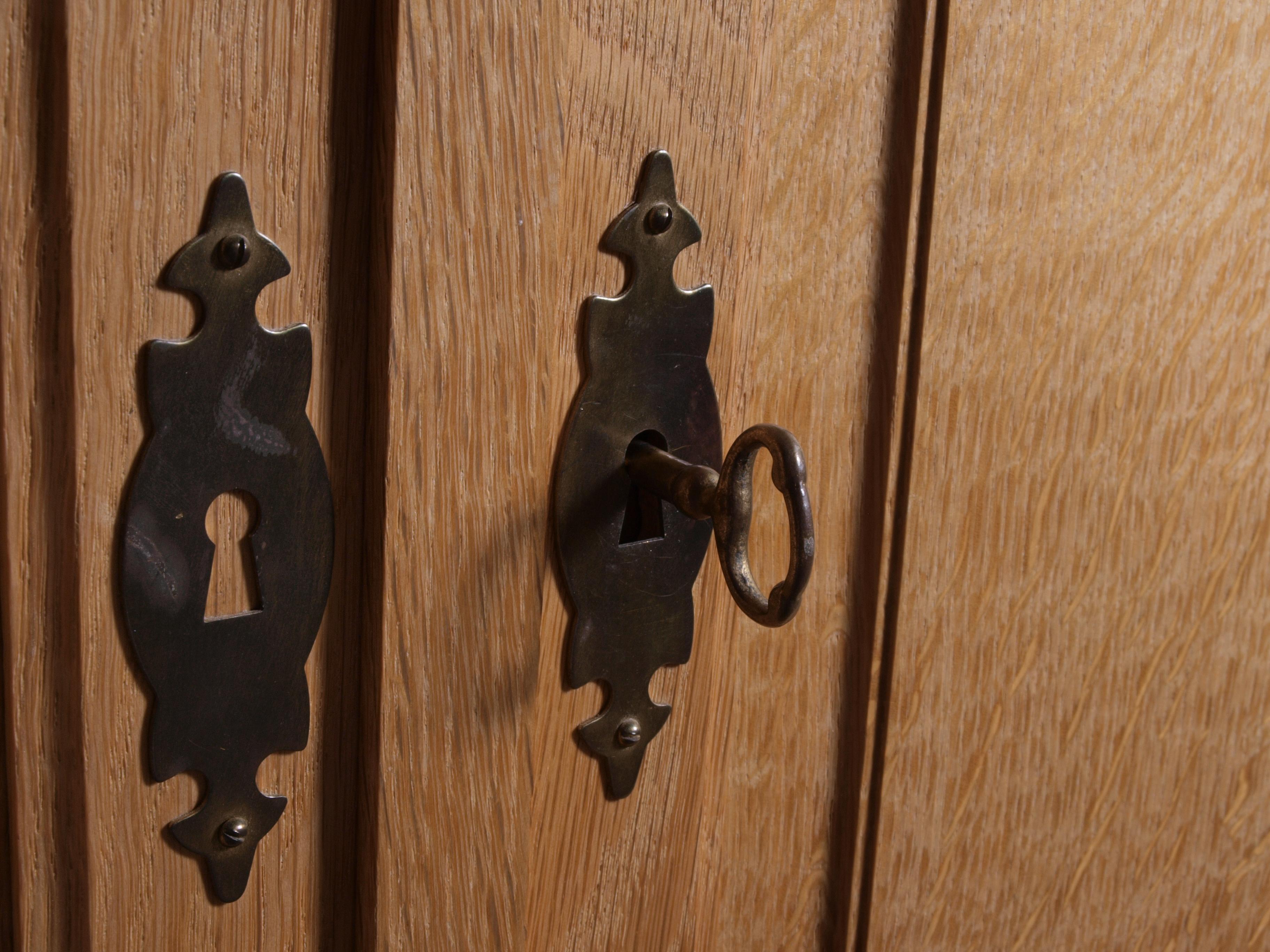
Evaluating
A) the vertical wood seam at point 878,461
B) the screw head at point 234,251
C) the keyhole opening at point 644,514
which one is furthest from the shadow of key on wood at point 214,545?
the vertical wood seam at point 878,461

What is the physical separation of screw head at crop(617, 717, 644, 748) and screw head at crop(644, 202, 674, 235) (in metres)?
0.19

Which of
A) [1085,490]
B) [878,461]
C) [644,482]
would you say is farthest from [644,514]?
[1085,490]

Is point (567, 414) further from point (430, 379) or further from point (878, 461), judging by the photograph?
point (878, 461)

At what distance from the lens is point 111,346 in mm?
352

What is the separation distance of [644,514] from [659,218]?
11cm

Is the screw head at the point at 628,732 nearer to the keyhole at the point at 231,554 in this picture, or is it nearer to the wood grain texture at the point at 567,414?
the wood grain texture at the point at 567,414

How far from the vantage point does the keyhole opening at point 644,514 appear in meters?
0.45

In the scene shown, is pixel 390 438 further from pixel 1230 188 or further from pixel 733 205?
pixel 1230 188

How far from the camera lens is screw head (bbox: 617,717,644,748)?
1.54 ft

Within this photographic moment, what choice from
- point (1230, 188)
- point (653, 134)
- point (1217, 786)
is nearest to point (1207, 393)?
point (1230, 188)

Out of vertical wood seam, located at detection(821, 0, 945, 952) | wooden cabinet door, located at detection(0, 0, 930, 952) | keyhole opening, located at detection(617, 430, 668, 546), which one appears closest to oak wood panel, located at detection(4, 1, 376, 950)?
wooden cabinet door, located at detection(0, 0, 930, 952)

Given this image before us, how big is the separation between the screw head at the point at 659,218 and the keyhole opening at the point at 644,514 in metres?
0.07

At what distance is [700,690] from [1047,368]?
0.74ft

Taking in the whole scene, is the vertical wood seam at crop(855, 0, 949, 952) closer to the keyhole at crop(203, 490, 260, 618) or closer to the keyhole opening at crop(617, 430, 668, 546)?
the keyhole opening at crop(617, 430, 668, 546)
